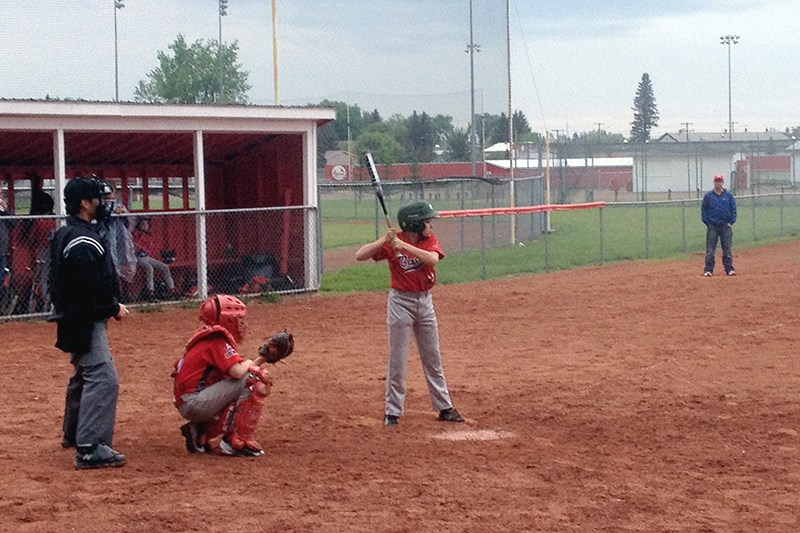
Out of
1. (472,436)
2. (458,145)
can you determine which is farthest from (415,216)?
(458,145)

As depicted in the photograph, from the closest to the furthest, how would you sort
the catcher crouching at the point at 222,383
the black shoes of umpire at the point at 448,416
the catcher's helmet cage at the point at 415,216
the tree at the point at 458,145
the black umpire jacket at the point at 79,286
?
the black umpire jacket at the point at 79,286 → the catcher crouching at the point at 222,383 → the catcher's helmet cage at the point at 415,216 → the black shoes of umpire at the point at 448,416 → the tree at the point at 458,145

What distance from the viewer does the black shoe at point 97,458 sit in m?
7.20

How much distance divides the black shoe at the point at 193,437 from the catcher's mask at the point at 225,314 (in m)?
0.65

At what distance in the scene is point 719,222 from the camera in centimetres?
2108

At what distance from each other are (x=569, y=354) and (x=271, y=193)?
9.27m

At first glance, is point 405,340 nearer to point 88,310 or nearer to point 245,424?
point 245,424

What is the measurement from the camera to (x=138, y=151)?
781 inches

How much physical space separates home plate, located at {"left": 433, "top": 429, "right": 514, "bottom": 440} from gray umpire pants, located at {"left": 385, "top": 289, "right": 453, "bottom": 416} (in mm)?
446

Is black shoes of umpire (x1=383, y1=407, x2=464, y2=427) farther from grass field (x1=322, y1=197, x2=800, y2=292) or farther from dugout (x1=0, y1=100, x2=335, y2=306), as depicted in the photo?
grass field (x1=322, y1=197, x2=800, y2=292)

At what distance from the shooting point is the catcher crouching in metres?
7.48

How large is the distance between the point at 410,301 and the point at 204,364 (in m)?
1.95

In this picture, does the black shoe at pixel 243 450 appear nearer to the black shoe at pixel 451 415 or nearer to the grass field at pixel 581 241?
the black shoe at pixel 451 415

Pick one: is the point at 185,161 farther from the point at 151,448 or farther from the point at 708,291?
the point at 151,448

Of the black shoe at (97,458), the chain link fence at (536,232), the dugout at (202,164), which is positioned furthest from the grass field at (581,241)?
the black shoe at (97,458)
